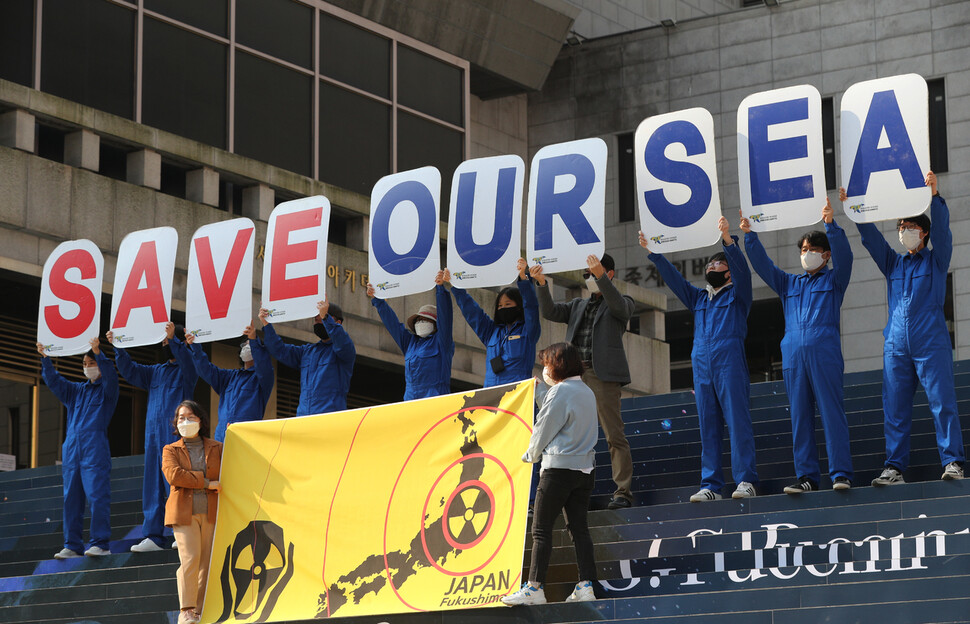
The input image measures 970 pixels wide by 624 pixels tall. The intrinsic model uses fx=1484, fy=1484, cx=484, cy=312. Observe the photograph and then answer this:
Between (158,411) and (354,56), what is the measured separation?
12093 mm

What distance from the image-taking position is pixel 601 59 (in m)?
29.5

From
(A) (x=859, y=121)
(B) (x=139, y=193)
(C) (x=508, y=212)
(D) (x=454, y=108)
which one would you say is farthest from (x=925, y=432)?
(D) (x=454, y=108)

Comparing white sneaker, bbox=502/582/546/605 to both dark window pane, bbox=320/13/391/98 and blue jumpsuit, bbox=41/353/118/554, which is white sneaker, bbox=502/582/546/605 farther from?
dark window pane, bbox=320/13/391/98

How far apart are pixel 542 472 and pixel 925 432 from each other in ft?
13.3

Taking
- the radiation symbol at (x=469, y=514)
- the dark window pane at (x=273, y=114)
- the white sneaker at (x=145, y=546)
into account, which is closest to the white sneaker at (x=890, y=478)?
the radiation symbol at (x=469, y=514)

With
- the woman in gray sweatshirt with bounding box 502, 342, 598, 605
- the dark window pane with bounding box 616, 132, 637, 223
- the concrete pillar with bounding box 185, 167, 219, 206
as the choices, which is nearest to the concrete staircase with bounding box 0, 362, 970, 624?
the woman in gray sweatshirt with bounding box 502, 342, 598, 605

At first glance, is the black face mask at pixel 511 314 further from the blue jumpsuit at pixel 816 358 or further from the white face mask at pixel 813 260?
the white face mask at pixel 813 260

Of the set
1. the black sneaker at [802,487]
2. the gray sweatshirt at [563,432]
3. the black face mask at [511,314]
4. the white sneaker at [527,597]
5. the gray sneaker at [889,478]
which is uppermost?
the black face mask at [511,314]

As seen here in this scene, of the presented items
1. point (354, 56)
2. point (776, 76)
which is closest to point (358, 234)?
point (354, 56)

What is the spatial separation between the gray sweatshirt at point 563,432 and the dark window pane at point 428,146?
48.8 ft

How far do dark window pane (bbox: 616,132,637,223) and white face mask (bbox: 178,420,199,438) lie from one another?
727 inches

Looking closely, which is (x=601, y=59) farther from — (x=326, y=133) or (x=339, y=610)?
(x=339, y=610)

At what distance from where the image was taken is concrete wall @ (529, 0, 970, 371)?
2589cm

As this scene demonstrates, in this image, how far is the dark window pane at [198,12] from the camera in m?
21.5
